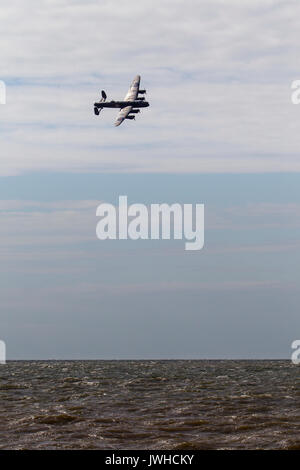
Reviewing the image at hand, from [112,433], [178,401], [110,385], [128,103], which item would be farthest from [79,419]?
[128,103]

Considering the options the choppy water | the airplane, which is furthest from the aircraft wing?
the choppy water

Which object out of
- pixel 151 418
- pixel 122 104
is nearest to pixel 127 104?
pixel 122 104

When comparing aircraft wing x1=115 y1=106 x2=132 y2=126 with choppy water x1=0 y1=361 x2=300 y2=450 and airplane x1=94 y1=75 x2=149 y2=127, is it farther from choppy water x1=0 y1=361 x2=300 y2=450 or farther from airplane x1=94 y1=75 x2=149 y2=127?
choppy water x1=0 y1=361 x2=300 y2=450

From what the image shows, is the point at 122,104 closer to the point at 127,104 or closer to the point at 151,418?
the point at 127,104

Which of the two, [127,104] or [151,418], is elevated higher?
[127,104]

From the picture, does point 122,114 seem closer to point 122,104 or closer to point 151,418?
point 122,104

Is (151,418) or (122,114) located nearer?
(151,418)

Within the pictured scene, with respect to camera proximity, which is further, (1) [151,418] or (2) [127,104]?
(2) [127,104]

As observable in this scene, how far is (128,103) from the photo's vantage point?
2867 inches

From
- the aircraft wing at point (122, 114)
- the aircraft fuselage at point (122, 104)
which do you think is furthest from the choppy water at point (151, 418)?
the aircraft fuselage at point (122, 104)

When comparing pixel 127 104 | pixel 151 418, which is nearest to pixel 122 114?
pixel 127 104

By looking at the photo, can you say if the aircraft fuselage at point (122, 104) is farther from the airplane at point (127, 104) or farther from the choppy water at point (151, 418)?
the choppy water at point (151, 418)
